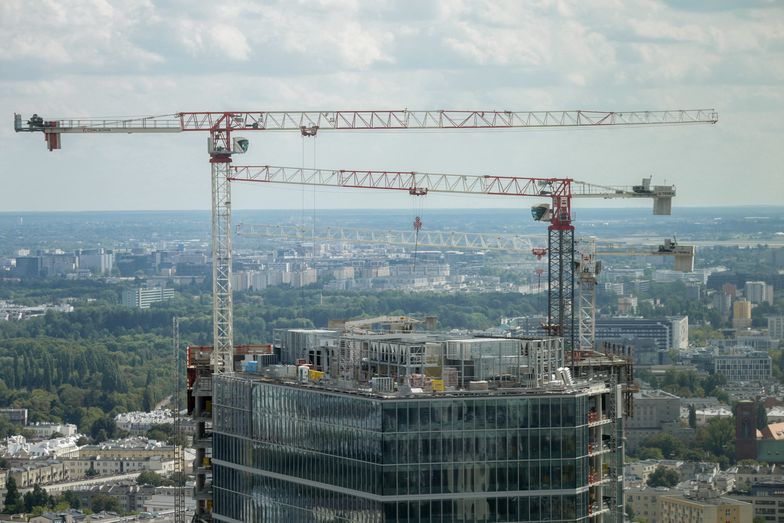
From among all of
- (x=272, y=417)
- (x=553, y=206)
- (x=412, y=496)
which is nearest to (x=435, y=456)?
(x=412, y=496)

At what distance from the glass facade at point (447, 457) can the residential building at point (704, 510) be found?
111 m

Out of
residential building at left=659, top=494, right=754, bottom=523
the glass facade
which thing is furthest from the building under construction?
residential building at left=659, top=494, right=754, bottom=523

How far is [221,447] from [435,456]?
14.9 metres

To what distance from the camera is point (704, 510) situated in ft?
626

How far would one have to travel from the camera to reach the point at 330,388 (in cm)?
8312

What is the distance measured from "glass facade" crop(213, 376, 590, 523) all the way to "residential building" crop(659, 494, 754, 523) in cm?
11085

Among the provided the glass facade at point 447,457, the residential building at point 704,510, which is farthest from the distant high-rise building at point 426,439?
the residential building at point 704,510

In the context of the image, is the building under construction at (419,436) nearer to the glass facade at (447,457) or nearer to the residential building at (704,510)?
the glass facade at (447,457)

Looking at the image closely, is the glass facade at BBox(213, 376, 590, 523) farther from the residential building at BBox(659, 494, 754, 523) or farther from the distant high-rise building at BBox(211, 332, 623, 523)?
the residential building at BBox(659, 494, 754, 523)

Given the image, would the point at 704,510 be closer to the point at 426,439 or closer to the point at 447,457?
the point at 447,457

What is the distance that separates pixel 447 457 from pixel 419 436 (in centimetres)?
131

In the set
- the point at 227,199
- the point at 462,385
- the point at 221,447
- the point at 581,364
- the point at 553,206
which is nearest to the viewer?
the point at 462,385

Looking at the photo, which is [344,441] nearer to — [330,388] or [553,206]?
[330,388]

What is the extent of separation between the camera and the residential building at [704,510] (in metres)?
191
